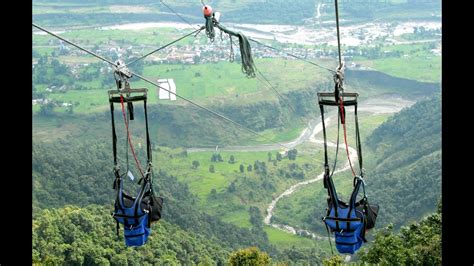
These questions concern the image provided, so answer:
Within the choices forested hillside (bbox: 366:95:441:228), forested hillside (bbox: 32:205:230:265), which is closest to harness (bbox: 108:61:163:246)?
forested hillside (bbox: 32:205:230:265)

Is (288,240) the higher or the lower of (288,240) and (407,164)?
the lower

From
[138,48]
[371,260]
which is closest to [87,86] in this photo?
[138,48]

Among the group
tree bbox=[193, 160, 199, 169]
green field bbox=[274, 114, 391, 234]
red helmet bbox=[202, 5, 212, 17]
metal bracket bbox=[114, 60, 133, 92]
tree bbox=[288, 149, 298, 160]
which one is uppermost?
red helmet bbox=[202, 5, 212, 17]

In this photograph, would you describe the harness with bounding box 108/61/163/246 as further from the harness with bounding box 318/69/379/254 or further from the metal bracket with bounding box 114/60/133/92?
the harness with bounding box 318/69/379/254

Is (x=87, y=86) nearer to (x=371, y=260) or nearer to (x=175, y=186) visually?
(x=175, y=186)

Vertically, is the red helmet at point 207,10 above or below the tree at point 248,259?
above

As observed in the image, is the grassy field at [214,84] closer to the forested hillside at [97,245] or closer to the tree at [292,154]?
the tree at [292,154]

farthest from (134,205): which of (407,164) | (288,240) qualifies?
(407,164)

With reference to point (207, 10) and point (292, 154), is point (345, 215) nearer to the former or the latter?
point (207, 10)

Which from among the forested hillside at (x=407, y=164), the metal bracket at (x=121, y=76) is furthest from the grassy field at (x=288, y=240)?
the metal bracket at (x=121, y=76)

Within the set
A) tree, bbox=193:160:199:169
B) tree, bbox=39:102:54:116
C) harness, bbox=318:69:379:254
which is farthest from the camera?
tree, bbox=39:102:54:116

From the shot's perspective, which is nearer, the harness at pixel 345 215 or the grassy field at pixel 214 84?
the harness at pixel 345 215
